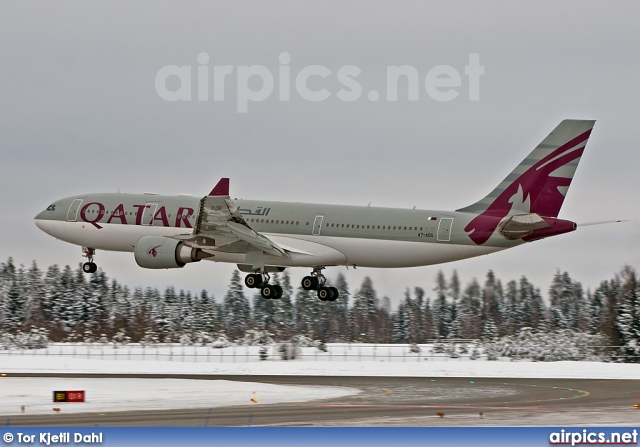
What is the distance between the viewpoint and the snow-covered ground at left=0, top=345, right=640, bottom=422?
43.6 meters

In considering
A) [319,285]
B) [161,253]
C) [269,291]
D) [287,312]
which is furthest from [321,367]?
[287,312]

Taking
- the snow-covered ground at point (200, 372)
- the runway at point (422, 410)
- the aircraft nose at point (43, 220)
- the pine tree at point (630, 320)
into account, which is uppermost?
the aircraft nose at point (43, 220)

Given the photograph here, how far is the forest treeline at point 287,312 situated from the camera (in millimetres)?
122562

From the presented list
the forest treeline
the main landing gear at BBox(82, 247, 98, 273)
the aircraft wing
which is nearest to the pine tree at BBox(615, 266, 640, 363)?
the forest treeline

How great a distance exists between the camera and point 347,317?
158250 millimetres

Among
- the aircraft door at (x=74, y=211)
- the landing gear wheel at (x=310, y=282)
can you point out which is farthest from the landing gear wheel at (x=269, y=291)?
the aircraft door at (x=74, y=211)

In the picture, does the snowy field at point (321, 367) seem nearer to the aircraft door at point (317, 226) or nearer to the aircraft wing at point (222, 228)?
the aircraft wing at point (222, 228)

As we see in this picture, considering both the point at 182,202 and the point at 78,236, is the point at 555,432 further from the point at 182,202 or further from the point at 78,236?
the point at 78,236

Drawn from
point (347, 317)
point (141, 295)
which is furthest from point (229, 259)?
point (141, 295)

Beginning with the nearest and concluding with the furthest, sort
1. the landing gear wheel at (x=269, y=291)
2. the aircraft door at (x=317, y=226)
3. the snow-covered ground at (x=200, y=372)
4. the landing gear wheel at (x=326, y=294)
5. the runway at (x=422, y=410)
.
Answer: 1. the runway at (x=422, y=410)
2. the snow-covered ground at (x=200, y=372)
3. the aircraft door at (x=317, y=226)
4. the landing gear wheel at (x=269, y=291)
5. the landing gear wheel at (x=326, y=294)

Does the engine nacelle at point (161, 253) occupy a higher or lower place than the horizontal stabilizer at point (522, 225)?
lower

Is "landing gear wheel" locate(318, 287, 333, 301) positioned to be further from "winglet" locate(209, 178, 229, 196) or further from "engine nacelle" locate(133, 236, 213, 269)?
"winglet" locate(209, 178, 229, 196)

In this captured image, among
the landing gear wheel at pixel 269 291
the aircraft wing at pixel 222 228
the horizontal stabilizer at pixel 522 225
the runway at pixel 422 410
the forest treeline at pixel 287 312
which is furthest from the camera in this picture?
the forest treeline at pixel 287 312

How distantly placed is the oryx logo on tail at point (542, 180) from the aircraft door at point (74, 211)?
2496 centimetres
